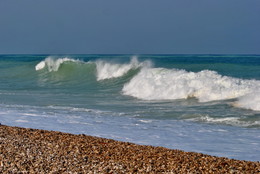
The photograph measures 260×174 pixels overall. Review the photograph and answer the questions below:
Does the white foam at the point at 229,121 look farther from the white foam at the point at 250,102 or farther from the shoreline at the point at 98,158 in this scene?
the shoreline at the point at 98,158

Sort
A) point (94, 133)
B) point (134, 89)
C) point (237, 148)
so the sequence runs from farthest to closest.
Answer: point (134, 89)
point (94, 133)
point (237, 148)

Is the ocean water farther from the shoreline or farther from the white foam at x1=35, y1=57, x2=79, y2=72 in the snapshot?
the white foam at x1=35, y1=57, x2=79, y2=72

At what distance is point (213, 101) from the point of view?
51.4 feet

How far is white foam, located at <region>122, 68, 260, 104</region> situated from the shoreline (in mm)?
8852

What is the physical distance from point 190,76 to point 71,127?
11243mm

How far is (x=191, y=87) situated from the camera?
18266 millimetres

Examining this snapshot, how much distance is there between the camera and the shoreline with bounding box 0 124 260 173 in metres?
6.20

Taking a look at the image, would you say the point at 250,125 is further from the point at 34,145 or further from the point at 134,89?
the point at 134,89

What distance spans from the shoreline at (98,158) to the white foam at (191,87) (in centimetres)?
885

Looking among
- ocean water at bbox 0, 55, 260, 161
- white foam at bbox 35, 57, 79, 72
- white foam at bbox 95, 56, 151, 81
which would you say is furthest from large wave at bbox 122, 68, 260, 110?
white foam at bbox 35, 57, 79, 72

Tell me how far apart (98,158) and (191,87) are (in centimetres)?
1177

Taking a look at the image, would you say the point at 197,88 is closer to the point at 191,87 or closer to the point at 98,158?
the point at 191,87

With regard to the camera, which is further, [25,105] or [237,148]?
[25,105]

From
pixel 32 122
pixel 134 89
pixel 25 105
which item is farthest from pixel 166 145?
pixel 134 89
